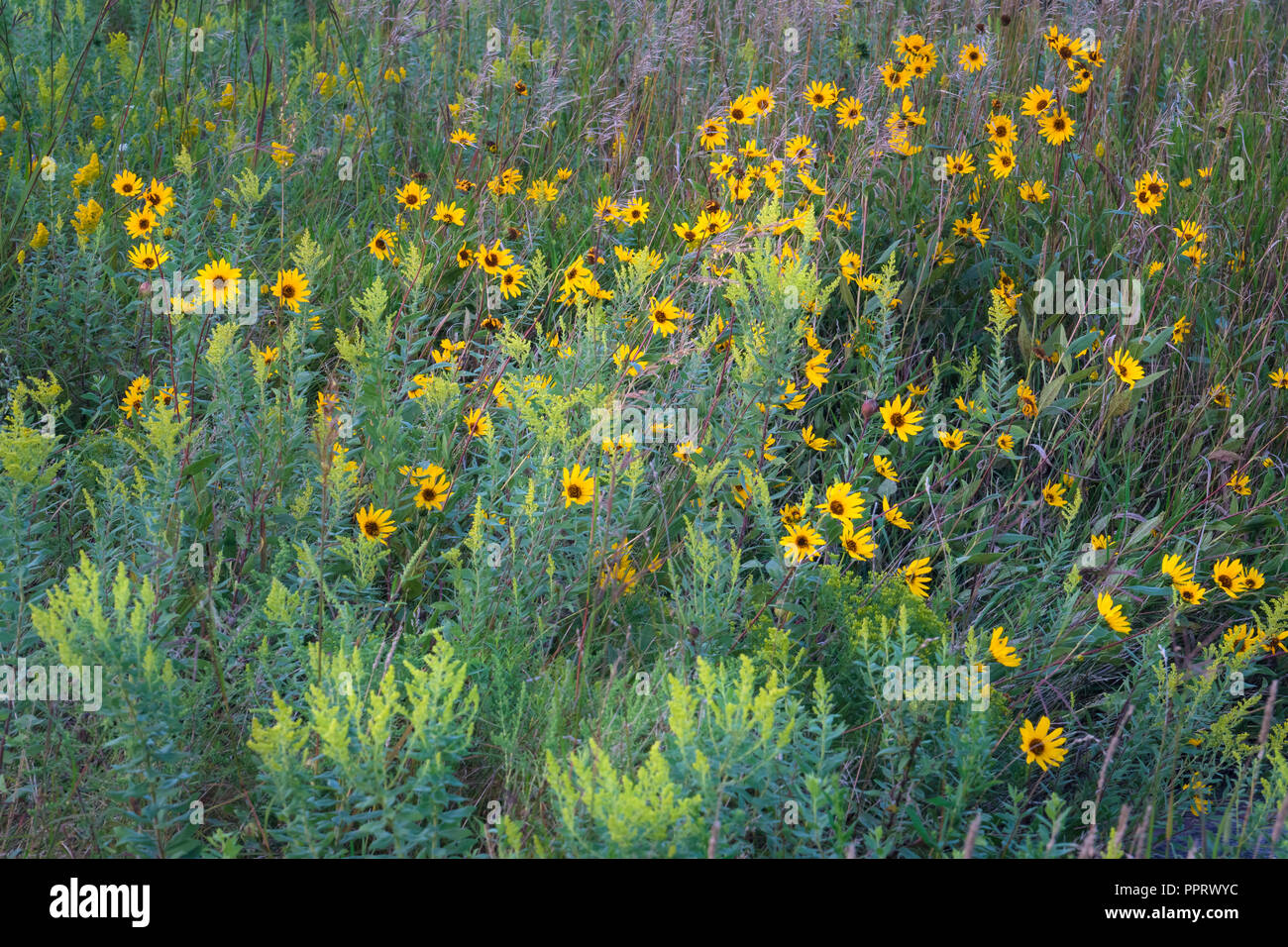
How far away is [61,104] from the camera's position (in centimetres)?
368

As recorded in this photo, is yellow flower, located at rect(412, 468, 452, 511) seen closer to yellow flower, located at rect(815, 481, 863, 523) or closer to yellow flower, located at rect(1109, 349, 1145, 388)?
yellow flower, located at rect(815, 481, 863, 523)

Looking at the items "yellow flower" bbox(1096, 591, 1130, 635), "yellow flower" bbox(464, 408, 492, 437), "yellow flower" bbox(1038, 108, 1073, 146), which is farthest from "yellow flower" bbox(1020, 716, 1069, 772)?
"yellow flower" bbox(1038, 108, 1073, 146)

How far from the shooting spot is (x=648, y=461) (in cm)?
250

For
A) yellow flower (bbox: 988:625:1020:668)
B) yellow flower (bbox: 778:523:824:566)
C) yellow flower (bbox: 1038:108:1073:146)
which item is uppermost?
yellow flower (bbox: 1038:108:1073:146)

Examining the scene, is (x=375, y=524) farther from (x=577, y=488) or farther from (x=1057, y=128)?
(x=1057, y=128)

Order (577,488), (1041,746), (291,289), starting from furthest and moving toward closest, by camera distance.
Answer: (291,289) < (577,488) < (1041,746)

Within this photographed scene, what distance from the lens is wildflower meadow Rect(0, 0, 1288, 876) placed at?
1676mm

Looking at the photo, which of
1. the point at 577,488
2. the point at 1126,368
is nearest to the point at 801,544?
the point at 577,488

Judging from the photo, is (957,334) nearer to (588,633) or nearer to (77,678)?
(588,633)

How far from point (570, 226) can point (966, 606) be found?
75.4 inches

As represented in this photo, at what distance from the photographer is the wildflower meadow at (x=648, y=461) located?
66.0 inches

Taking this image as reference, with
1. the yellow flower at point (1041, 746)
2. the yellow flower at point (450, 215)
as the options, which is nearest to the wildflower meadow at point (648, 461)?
the yellow flower at point (1041, 746)

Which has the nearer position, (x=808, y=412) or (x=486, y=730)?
(x=486, y=730)
